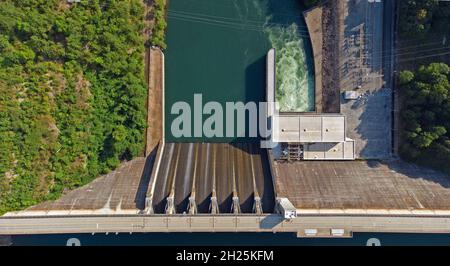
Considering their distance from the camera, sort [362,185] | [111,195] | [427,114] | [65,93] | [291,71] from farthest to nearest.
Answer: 1. [291,71]
2. [362,185]
3. [65,93]
4. [111,195]
5. [427,114]

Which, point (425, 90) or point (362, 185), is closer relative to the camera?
point (425, 90)

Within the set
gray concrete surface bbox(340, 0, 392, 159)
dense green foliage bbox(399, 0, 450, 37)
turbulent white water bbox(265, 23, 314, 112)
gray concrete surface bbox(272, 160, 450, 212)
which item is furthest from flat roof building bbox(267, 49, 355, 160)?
dense green foliage bbox(399, 0, 450, 37)

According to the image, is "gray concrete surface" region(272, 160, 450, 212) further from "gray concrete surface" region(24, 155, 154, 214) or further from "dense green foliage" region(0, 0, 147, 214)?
"dense green foliage" region(0, 0, 147, 214)

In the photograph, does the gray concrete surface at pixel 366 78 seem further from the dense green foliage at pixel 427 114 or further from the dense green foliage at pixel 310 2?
the dense green foliage at pixel 310 2

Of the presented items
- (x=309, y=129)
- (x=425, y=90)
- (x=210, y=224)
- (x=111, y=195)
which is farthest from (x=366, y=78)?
(x=111, y=195)

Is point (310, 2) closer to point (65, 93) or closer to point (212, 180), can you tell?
point (212, 180)

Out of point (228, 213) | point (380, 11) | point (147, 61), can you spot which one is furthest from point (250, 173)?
point (380, 11)

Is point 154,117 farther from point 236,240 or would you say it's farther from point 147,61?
point 236,240
